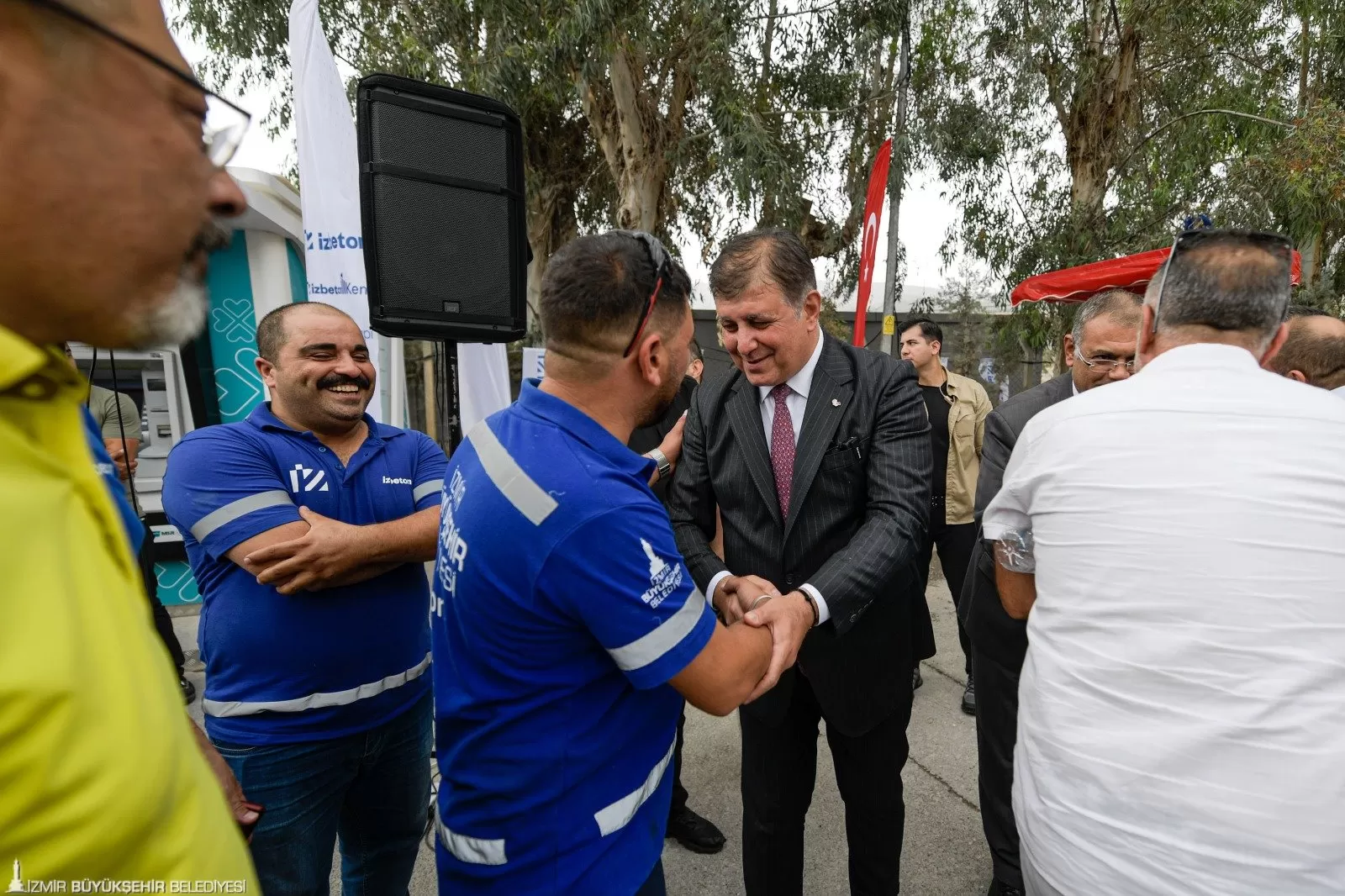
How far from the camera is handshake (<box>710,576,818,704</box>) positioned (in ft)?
4.84

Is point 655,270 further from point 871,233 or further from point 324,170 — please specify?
point 871,233

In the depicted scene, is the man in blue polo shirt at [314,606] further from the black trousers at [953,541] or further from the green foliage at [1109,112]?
the green foliage at [1109,112]

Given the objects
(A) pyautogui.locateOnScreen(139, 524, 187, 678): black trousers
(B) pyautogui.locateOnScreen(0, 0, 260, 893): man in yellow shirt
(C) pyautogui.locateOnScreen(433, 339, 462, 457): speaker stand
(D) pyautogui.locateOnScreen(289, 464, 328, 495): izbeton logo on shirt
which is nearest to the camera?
(B) pyautogui.locateOnScreen(0, 0, 260, 893): man in yellow shirt

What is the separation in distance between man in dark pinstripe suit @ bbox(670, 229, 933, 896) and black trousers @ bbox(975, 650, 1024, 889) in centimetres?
30

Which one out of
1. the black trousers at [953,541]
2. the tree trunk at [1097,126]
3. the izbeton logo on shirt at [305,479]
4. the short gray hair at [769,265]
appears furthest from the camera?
the tree trunk at [1097,126]

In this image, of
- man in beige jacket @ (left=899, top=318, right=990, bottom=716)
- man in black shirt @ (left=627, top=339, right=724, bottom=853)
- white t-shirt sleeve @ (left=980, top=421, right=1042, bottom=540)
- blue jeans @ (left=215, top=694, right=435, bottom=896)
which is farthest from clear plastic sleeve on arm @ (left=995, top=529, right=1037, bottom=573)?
man in beige jacket @ (left=899, top=318, right=990, bottom=716)

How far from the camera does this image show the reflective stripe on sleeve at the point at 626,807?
1.30 metres

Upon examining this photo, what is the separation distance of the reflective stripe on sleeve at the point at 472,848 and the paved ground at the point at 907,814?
1598 millimetres

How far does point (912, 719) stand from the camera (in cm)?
378

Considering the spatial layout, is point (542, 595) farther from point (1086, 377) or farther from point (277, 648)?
point (1086, 377)

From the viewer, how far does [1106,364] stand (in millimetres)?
2285

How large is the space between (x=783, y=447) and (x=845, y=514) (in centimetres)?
26

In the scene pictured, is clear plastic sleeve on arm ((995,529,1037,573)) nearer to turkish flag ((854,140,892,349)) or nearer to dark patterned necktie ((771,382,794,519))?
dark patterned necktie ((771,382,794,519))

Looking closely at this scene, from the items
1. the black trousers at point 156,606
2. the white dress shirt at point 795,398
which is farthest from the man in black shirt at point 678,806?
the black trousers at point 156,606
